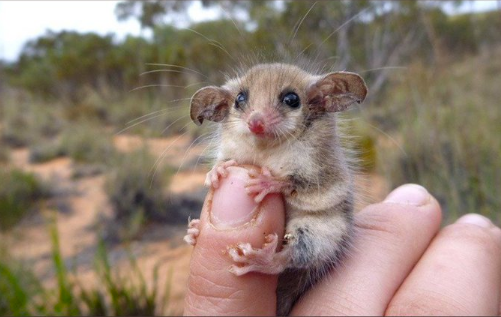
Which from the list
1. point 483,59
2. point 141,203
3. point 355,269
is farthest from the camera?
point 483,59

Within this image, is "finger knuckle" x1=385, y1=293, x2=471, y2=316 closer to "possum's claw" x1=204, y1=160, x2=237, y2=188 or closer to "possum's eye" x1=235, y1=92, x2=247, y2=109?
"possum's claw" x1=204, y1=160, x2=237, y2=188

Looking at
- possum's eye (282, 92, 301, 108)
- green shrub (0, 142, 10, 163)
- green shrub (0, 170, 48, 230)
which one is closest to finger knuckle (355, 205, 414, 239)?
possum's eye (282, 92, 301, 108)

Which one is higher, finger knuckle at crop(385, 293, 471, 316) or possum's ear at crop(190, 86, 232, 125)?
possum's ear at crop(190, 86, 232, 125)

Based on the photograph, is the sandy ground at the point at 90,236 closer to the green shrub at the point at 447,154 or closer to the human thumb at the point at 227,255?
the green shrub at the point at 447,154

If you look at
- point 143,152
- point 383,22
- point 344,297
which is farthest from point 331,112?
point 143,152

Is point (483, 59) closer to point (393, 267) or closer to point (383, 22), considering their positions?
point (383, 22)

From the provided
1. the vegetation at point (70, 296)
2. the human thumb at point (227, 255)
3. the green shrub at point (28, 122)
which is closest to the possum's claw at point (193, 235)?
the human thumb at point (227, 255)

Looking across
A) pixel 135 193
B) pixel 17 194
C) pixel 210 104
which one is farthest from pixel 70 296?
pixel 17 194
